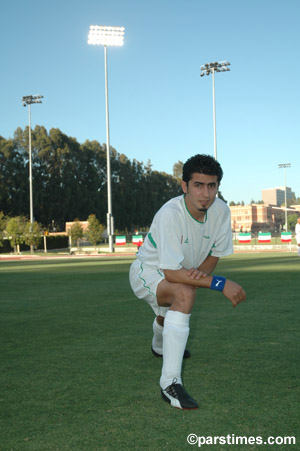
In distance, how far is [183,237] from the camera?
4008mm

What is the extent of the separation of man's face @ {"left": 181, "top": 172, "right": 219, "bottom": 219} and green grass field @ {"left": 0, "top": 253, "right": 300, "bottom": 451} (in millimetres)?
1365

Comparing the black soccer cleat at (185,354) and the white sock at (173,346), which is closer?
the white sock at (173,346)

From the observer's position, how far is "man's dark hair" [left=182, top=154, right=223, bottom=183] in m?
3.88

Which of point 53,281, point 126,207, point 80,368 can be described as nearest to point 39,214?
point 126,207

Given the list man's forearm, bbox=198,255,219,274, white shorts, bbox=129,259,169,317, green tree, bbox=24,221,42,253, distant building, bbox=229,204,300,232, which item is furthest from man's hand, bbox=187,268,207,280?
distant building, bbox=229,204,300,232

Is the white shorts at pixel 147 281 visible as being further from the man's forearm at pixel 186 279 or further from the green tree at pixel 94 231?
the green tree at pixel 94 231

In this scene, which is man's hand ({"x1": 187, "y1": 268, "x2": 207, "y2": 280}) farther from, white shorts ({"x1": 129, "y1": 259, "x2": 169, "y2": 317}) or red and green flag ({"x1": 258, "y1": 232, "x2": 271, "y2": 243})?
red and green flag ({"x1": 258, "y1": 232, "x2": 271, "y2": 243})

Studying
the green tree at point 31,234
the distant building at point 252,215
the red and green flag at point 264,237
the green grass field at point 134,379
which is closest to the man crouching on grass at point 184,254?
the green grass field at point 134,379

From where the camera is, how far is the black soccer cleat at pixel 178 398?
11.1ft

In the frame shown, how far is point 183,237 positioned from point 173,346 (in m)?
0.84

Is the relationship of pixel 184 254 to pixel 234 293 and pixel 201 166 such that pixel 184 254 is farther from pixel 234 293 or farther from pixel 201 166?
pixel 201 166

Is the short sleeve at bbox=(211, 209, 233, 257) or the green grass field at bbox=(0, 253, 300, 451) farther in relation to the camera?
the short sleeve at bbox=(211, 209, 233, 257)

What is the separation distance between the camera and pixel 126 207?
83.0m

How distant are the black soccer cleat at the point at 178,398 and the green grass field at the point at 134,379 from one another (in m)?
0.05
